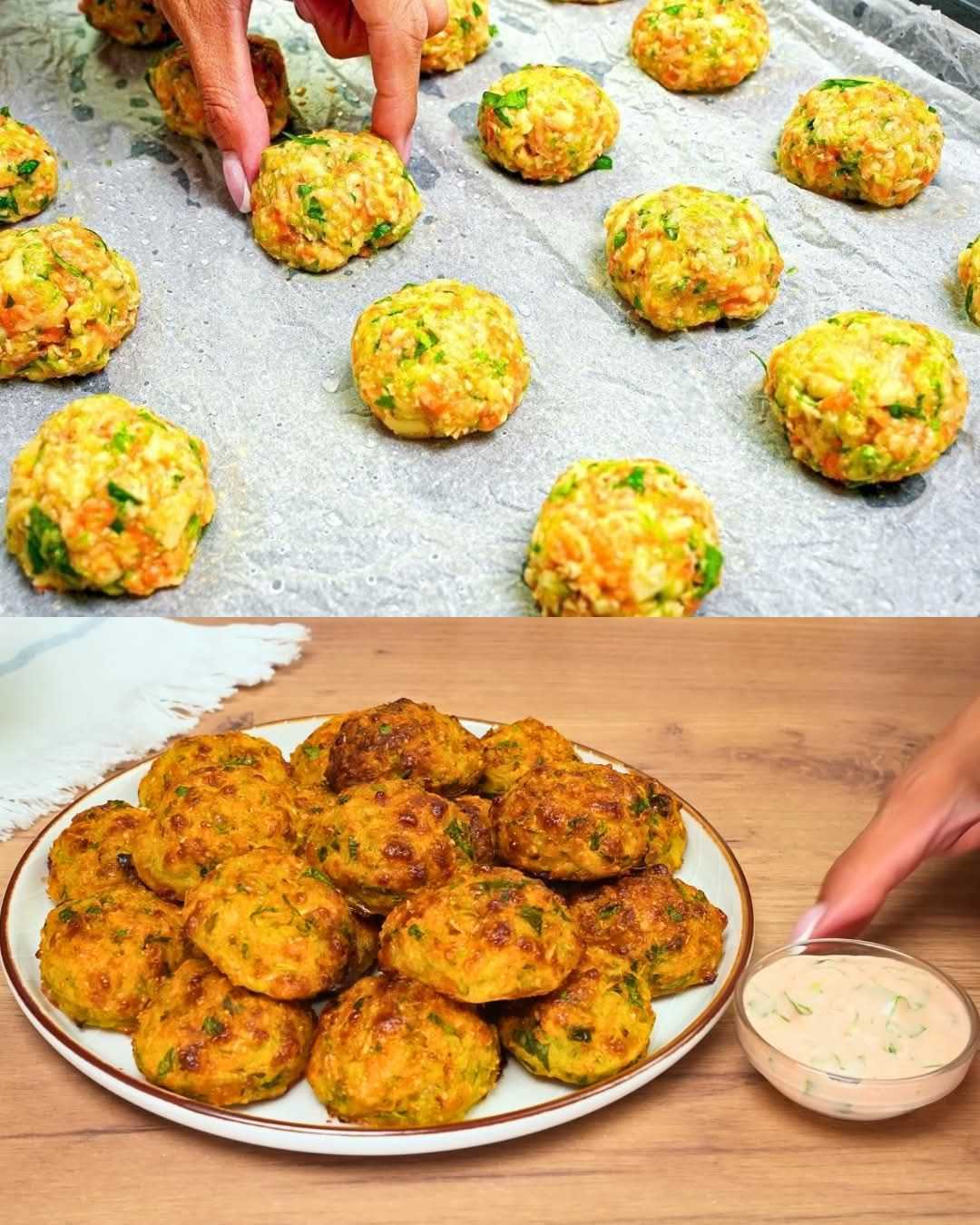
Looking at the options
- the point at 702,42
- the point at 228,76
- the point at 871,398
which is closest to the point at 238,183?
the point at 228,76

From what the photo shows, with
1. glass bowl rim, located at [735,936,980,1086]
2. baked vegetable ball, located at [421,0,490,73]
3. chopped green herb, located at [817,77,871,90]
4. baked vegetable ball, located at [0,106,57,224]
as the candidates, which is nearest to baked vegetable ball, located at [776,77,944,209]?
chopped green herb, located at [817,77,871,90]

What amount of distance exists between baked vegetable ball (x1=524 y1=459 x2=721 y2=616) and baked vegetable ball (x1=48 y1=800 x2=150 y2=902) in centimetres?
70

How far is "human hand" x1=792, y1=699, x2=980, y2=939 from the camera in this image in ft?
4.23

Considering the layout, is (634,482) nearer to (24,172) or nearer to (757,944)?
(757,944)

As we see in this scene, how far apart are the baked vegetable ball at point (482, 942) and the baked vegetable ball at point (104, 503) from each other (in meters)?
0.92

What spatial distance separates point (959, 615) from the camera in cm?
202

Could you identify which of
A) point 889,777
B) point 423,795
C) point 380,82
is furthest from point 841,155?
point 423,795

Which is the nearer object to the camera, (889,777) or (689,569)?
(889,777)

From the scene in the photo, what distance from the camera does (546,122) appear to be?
103 inches

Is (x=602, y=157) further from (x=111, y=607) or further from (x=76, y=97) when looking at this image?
(x=111, y=607)

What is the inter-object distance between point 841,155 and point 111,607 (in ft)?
5.31

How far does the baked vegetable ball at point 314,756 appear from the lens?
1554 millimetres

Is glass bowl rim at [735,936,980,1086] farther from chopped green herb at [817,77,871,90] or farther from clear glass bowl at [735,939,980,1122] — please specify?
chopped green herb at [817,77,871,90]

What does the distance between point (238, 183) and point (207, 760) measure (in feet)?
4.74
